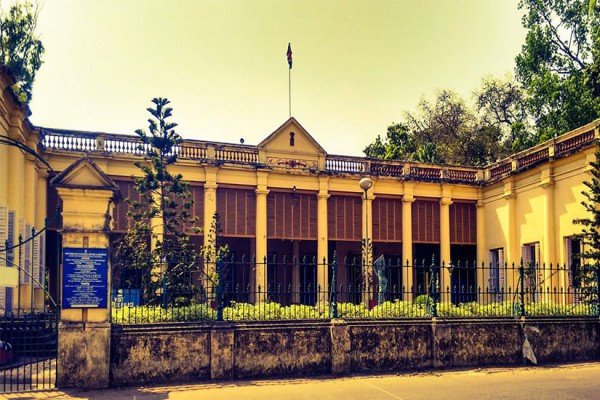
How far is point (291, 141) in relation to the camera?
917 inches

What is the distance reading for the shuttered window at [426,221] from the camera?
25.1 meters

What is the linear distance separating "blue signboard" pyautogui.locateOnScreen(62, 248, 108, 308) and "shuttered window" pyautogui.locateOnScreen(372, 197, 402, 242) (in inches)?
638

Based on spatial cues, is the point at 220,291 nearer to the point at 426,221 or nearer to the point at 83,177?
the point at 83,177

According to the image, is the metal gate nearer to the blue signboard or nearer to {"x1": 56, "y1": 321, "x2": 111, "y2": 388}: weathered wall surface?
{"x1": 56, "y1": 321, "x2": 111, "y2": 388}: weathered wall surface

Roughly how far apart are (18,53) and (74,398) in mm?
17754

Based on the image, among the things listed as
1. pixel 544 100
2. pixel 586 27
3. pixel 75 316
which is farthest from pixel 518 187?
pixel 75 316

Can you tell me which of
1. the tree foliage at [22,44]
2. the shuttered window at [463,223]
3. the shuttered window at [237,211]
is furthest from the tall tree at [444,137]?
the tree foliage at [22,44]

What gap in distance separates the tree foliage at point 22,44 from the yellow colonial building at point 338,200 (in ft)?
12.4

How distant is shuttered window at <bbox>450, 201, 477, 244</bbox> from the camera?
83.8ft

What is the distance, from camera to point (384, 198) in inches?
971

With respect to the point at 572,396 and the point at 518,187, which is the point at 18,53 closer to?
the point at 518,187

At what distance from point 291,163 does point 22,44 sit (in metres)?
11.0

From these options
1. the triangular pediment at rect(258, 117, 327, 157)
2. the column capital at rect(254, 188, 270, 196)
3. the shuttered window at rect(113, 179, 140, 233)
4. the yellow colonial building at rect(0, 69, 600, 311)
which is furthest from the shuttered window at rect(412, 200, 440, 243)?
the shuttered window at rect(113, 179, 140, 233)

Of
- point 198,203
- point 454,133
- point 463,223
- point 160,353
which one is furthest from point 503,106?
point 160,353
